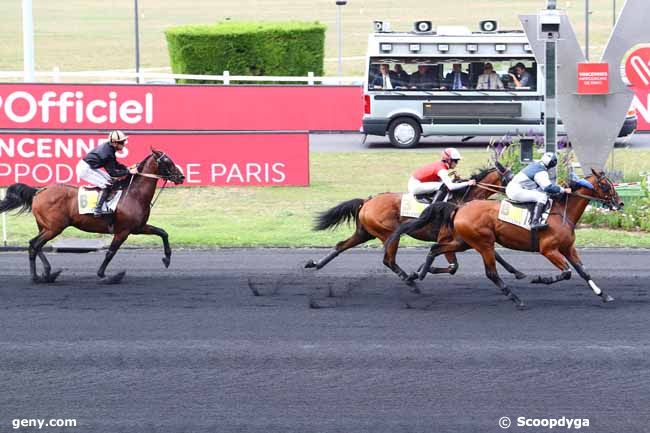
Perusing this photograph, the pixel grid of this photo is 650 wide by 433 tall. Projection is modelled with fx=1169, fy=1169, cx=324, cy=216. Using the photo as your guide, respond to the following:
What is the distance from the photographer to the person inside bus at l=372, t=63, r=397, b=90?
26828mm

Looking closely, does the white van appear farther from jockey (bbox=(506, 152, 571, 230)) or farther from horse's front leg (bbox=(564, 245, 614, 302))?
horse's front leg (bbox=(564, 245, 614, 302))

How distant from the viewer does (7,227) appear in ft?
62.0

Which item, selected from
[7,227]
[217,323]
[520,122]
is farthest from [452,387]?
[520,122]

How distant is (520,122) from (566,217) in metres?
14.0

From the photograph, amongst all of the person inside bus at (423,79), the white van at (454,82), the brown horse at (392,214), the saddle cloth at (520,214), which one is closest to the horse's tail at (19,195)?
the brown horse at (392,214)

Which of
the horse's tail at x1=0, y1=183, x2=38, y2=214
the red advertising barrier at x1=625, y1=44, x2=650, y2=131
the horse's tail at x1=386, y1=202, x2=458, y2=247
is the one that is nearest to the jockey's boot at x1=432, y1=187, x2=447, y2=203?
the horse's tail at x1=386, y1=202, x2=458, y2=247

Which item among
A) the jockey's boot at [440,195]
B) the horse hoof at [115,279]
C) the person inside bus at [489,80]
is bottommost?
the horse hoof at [115,279]

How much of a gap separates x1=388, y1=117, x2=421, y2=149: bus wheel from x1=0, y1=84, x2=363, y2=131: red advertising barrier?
3582 mm

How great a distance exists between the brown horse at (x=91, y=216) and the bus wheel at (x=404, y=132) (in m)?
13.1

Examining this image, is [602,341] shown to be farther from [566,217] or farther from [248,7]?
[248,7]

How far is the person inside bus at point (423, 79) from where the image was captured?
26844mm

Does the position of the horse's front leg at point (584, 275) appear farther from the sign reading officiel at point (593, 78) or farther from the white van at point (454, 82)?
the white van at point (454, 82)

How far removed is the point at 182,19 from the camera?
65.0 metres

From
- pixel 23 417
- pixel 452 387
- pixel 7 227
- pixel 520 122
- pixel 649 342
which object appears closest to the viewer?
pixel 23 417
